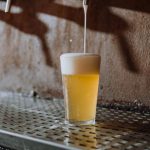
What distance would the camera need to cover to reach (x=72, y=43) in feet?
4.17

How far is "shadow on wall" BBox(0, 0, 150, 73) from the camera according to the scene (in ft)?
3.67

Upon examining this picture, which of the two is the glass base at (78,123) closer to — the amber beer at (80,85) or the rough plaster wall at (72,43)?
the amber beer at (80,85)

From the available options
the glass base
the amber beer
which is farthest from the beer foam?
the glass base

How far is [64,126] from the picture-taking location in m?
0.86

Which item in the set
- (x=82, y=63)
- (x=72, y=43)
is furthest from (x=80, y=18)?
(x=82, y=63)

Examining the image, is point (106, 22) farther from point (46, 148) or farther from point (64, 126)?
point (46, 148)

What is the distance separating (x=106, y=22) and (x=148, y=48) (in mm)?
193

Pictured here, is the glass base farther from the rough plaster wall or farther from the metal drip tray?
the rough plaster wall

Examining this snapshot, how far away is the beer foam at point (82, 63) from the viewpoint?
33.3 inches

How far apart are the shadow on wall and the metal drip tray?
22cm

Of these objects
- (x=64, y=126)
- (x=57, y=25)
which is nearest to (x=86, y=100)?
(x=64, y=126)

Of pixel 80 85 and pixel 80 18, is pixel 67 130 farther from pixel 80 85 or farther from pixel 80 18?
pixel 80 18

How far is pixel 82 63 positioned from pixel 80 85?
2.3 inches

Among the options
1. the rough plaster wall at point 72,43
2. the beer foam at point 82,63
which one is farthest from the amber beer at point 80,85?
the rough plaster wall at point 72,43
